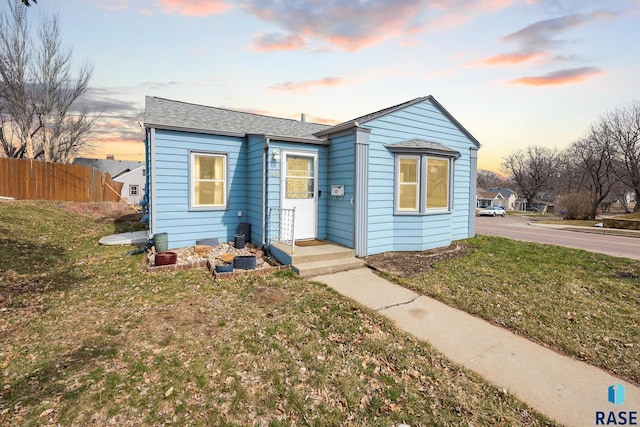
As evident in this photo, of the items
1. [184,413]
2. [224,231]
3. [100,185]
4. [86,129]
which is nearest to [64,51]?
[86,129]

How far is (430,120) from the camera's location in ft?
29.0

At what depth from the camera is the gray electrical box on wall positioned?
788 cm

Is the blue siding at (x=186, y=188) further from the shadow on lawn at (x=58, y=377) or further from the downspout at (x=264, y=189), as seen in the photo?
the shadow on lawn at (x=58, y=377)

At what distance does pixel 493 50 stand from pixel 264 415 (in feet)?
33.9

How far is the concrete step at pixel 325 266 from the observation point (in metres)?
6.31

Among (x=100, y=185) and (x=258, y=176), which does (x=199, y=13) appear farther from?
(x=100, y=185)

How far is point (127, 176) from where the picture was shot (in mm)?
38844

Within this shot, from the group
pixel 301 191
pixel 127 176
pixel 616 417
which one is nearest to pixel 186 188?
pixel 301 191

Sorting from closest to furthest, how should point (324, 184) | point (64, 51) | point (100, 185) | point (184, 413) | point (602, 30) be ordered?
point (184, 413) → point (602, 30) → point (324, 184) → point (100, 185) → point (64, 51)

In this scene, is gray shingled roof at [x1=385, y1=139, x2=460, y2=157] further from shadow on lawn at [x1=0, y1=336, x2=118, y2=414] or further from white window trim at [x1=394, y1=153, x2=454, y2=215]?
shadow on lawn at [x1=0, y1=336, x2=118, y2=414]

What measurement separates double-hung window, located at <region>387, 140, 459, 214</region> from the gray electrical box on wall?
4.95ft

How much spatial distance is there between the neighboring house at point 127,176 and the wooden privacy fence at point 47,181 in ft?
54.7

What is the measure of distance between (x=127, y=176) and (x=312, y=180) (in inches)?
1557

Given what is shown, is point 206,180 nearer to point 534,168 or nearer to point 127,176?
point 127,176
